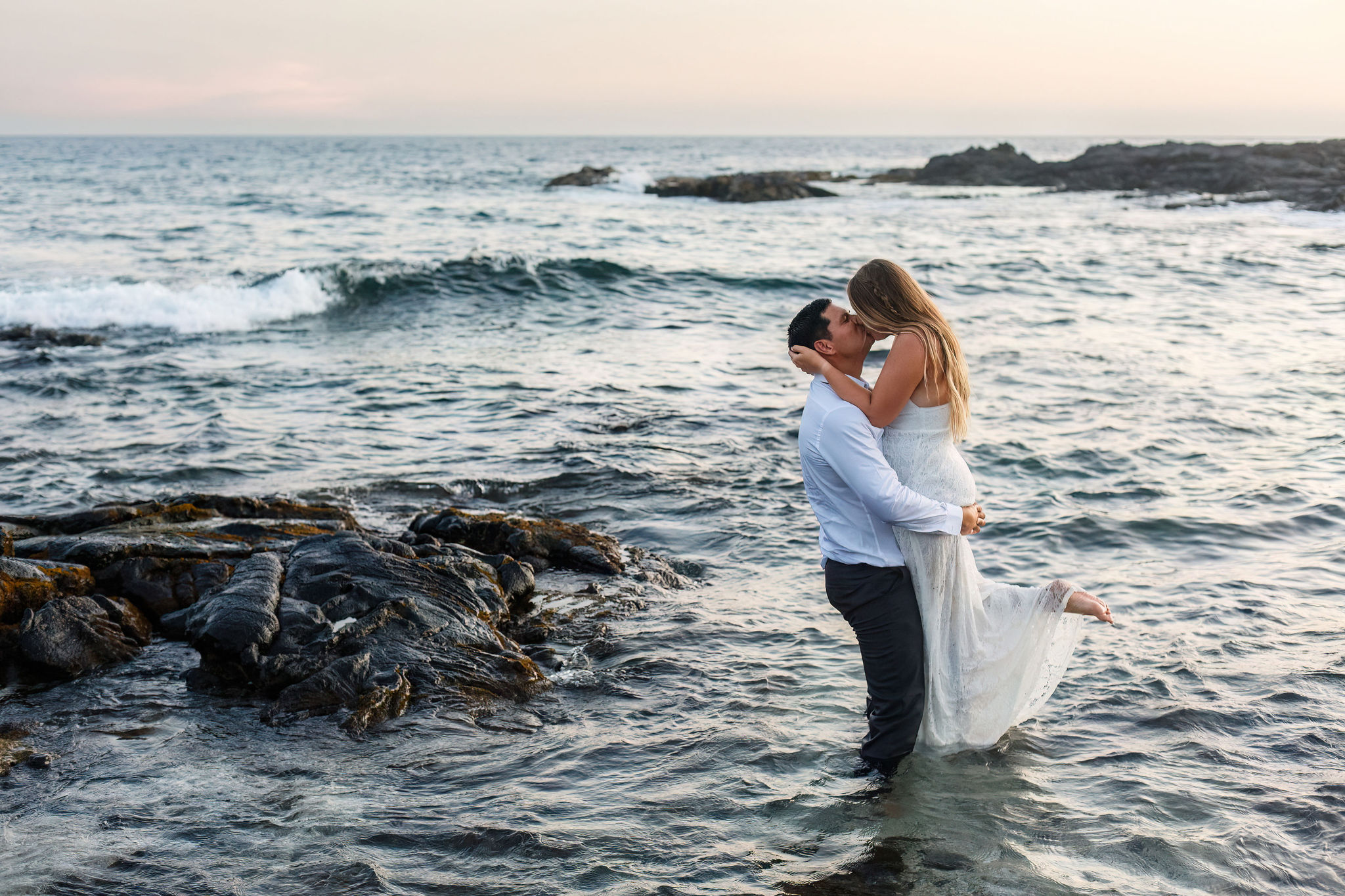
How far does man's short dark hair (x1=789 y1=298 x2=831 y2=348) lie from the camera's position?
3824 millimetres

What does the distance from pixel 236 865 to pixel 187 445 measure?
7.84 meters

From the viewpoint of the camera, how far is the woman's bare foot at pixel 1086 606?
13.2ft

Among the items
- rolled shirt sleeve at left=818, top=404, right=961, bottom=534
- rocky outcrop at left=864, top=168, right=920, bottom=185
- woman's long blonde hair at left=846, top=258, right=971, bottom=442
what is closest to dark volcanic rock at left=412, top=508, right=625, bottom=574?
rolled shirt sleeve at left=818, top=404, right=961, bottom=534

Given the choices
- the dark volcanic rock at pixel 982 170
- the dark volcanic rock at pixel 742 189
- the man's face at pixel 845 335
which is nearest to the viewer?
the man's face at pixel 845 335

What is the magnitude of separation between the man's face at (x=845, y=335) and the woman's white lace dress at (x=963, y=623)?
0.34 metres

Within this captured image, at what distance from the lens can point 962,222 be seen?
3712cm

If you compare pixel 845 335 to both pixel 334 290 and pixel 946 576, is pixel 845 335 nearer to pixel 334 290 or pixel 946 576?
pixel 946 576

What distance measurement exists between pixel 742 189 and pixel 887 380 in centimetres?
4745

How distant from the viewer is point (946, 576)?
4.02 m

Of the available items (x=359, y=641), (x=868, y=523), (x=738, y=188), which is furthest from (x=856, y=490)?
(x=738, y=188)

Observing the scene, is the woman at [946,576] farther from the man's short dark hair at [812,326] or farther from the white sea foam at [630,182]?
the white sea foam at [630,182]

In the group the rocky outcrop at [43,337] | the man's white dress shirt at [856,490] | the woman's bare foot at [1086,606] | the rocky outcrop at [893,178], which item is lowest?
the woman's bare foot at [1086,606]

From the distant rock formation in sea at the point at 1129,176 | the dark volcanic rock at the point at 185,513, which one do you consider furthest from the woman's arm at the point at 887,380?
the distant rock formation in sea at the point at 1129,176

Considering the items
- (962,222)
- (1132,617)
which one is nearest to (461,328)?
(1132,617)
